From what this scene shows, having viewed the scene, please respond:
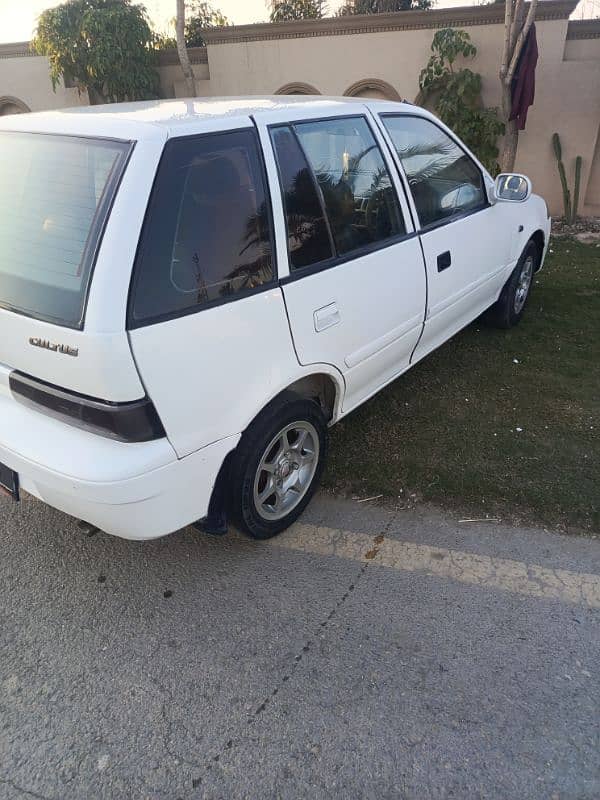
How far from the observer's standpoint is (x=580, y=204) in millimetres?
8547

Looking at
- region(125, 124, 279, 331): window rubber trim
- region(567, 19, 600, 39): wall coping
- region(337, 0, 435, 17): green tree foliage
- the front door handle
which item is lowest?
the front door handle

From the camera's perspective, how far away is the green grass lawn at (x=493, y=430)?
3.01 metres

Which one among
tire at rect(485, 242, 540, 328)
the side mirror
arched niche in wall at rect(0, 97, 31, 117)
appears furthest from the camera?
arched niche in wall at rect(0, 97, 31, 117)

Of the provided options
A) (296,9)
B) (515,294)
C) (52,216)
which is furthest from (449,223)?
(296,9)

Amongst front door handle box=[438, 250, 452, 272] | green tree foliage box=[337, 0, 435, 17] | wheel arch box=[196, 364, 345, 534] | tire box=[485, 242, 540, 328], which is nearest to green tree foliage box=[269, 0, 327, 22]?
green tree foliage box=[337, 0, 435, 17]

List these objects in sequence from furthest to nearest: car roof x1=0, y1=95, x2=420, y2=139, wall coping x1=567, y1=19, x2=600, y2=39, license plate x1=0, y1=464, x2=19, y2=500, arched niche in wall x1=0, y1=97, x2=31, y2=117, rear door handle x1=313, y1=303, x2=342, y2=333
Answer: arched niche in wall x1=0, y1=97, x2=31, y2=117, wall coping x1=567, y1=19, x2=600, y2=39, rear door handle x1=313, y1=303, x2=342, y2=333, license plate x1=0, y1=464, x2=19, y2=500, car roof x1=0, y1=95, x2=420, y2=139

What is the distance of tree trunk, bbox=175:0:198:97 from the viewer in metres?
8.45

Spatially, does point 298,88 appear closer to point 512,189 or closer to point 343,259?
point 512,189

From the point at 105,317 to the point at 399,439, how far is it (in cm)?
212

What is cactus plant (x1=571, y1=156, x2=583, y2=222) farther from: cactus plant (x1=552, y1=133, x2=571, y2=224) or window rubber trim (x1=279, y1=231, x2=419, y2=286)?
window rubber trim (x1=279, y1=231, x2=419, y2=286)

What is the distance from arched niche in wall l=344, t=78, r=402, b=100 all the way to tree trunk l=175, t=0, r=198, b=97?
2473mm

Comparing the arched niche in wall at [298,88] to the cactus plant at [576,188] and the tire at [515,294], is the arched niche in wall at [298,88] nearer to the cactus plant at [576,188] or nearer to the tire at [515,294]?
the cactus plant at [576,188]

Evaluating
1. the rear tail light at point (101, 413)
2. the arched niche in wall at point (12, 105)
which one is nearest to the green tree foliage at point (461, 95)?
the arched niche in wall at point (12, 105)

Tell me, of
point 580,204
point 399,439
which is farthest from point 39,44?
point 399,439
